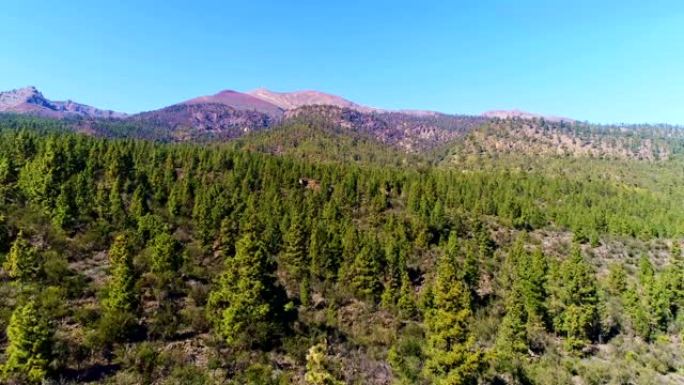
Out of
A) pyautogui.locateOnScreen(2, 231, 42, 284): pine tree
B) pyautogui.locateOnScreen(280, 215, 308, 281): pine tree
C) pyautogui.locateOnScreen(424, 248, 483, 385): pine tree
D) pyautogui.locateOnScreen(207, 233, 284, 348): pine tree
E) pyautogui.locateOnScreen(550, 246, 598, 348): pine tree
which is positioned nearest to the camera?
pyautogui.locateOnScreen(424, 248, 483, 385): pine tree

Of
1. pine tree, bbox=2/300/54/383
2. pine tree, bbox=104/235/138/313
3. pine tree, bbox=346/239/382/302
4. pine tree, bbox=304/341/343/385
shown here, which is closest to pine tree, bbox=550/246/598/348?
pine tree, bbox=346/239/382/302

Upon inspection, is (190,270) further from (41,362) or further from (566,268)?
(566,268)

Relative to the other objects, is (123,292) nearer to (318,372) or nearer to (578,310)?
(318,372)

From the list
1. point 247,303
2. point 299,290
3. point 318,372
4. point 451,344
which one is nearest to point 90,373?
point 247,303

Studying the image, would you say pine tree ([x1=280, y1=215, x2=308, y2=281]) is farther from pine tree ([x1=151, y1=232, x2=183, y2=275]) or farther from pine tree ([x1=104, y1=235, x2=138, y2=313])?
pine tree ([x1=104, y1=235, x2=138, y2=313])

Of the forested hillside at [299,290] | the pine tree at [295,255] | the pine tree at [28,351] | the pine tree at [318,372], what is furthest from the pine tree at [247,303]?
the pine tree at [295,255]

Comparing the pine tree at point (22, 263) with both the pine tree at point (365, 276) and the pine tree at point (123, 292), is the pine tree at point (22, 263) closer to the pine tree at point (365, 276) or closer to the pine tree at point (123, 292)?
the pine tree at point (123, 292)

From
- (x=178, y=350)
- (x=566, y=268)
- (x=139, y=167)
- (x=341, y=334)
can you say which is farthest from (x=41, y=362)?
(x=139, y=167)
